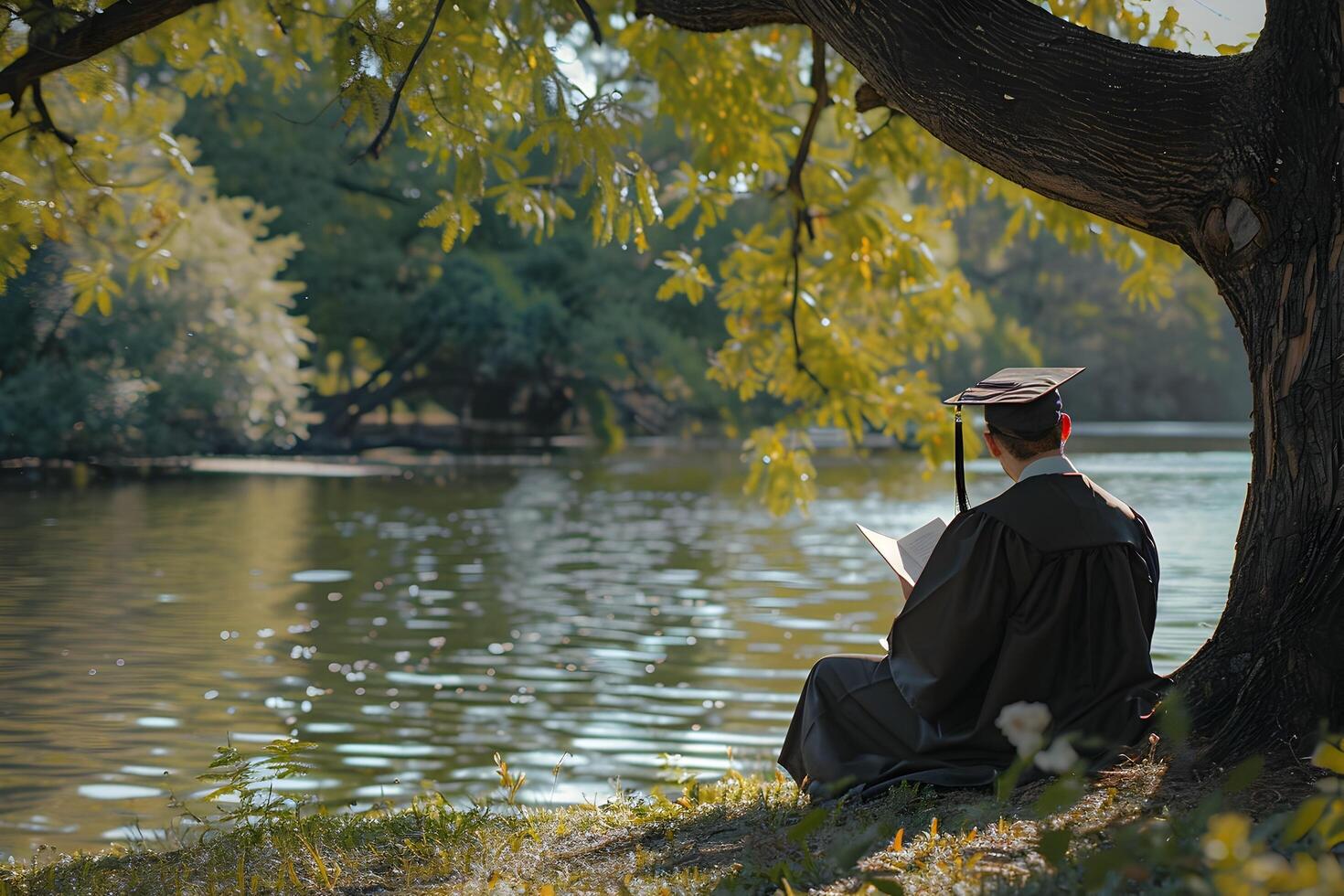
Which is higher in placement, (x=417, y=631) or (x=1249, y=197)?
(x=1249, y=197)

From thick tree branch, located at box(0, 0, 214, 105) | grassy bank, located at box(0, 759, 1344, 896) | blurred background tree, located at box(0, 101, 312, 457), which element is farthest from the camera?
blurred background tree, located at box(0, 101, 312, 457)

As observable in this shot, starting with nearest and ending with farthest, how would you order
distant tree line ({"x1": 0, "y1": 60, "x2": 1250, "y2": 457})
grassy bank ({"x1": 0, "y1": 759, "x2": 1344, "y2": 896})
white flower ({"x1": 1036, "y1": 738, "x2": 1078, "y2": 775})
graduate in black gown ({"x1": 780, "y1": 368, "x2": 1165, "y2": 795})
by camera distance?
white flower ({"x1": 1036, "y1": 738, "x2": 1078, "y2": 775}), grassy bank ({"x1": 0, "y1": 759, "x2": 1344, "y2": 896}), graduate in black gown ({"x1": 780, "y1": 368, "x2": 1165, "y2": 795}), distant tree line ({"x1": 0, "y1": 60, "x2": 1250, "y2": 457})

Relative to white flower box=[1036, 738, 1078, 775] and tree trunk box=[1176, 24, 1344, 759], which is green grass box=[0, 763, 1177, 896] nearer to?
white flower box=[1036, 738, 1078, 775]

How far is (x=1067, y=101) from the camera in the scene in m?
3.90

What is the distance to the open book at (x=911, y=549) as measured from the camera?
4379 millimetres

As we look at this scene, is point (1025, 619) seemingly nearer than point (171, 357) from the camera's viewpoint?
Yes

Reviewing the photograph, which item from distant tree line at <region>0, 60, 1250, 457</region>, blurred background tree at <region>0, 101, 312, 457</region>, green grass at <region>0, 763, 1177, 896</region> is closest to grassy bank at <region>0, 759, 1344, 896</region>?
green grass at <region>0, 763, 1177, 896</region>

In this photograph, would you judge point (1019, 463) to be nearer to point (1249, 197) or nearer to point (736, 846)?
point (1249, 197)

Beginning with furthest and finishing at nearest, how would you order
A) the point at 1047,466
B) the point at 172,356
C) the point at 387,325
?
1. the point at 387,325
2. the point at 172,356
3. the point at 1047,466

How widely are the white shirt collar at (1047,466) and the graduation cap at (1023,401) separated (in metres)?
0.08

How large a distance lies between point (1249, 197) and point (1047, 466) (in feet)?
3.20

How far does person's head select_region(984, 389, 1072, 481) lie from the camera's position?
4.13 metres

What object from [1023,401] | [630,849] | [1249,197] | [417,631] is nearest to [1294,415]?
[1249,197]

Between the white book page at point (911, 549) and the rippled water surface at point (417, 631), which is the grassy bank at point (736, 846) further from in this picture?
the rippled water surface at point (417, 631)
